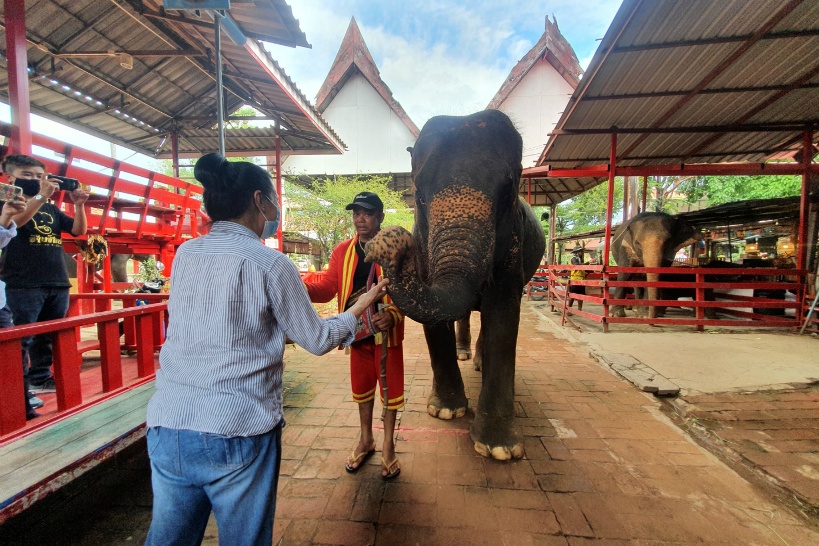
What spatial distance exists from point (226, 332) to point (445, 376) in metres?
2.39

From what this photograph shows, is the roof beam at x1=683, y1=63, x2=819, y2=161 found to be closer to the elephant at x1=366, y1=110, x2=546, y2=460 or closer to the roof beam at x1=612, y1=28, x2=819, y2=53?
the roof beam at x1=612, y1=28, x2=819, y2=53

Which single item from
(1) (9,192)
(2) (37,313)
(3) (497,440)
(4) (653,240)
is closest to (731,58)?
(4) (653,240)

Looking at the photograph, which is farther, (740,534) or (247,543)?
(740,534)

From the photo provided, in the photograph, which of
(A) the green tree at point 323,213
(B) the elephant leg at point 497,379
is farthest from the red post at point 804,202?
(A) the green tree at point 323,213

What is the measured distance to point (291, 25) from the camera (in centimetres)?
455

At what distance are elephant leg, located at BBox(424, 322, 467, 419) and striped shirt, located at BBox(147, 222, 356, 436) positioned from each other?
6.41 ft

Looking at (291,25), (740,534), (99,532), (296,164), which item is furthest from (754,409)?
(296,164)

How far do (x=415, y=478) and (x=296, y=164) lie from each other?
58.2 feet

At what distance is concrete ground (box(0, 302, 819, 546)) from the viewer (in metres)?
1.91

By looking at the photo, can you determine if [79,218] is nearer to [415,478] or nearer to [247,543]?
[247,543]

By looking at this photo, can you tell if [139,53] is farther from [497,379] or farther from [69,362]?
[497,379]

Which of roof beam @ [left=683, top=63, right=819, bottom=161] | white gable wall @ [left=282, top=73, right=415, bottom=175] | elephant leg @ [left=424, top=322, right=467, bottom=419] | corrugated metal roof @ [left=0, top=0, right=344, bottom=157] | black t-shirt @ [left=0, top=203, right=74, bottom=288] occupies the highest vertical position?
white gable wall @ [left=282, top=73, right=415, bottom=175]

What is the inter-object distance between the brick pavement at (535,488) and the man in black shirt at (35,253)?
2190 millimetres

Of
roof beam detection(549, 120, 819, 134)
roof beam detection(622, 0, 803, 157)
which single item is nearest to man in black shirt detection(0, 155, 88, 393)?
roof beam detection(549, 120, 819, 134)
